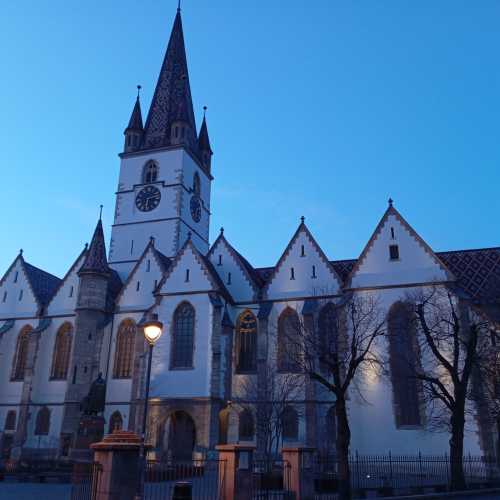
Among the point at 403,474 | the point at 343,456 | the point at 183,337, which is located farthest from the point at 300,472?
the point at 183,337

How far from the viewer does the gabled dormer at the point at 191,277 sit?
119 ft

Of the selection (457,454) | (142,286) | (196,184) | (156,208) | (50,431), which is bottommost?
(457,454)

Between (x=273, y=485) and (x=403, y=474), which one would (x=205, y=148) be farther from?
(x=273, y=485)

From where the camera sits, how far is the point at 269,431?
29484mm

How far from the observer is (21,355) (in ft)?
139

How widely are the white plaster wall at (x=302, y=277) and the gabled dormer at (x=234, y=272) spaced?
1558mm

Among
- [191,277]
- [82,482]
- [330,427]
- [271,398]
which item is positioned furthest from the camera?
[191,277]

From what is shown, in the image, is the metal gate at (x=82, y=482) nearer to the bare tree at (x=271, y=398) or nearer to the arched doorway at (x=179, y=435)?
the bare tree at (x=271, y=398)

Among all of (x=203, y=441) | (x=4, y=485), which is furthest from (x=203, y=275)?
(x=4, y=485)

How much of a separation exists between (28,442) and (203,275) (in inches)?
701

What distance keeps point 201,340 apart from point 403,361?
1277 cm

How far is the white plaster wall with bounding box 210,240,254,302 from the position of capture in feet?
124

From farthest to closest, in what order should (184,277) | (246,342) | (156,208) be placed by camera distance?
(156,208) < (184,277) < (246,342)

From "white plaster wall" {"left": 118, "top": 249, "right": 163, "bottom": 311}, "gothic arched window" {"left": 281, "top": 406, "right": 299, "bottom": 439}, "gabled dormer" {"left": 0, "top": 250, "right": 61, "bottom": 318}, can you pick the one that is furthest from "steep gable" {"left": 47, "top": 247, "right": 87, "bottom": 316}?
"gothic arched window" {"left": 281, "top": 406, "right": 299, "bottom": 439}
